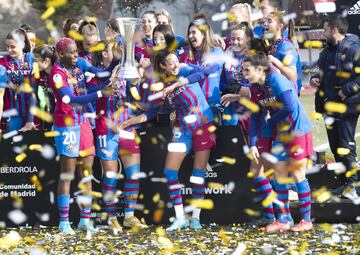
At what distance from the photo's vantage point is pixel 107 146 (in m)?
7.93

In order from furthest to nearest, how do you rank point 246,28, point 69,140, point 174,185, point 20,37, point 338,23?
point 338,23 < point 20,37 < point 174,185 < point 246,28 < point 69,140

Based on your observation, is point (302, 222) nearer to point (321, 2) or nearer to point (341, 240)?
point (341, 240)

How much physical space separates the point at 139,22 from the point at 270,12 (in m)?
1.25

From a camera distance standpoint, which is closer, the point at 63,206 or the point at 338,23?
the point at 63,206

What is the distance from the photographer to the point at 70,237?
7715mm

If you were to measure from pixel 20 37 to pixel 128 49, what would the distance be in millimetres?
1325

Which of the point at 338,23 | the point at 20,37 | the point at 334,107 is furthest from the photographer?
the point at 334,107

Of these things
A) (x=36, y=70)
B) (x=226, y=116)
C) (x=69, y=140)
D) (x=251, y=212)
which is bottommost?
(x=251, y=212)

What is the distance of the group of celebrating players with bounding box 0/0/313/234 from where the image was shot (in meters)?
7.66

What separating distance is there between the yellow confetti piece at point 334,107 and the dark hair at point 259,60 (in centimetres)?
148

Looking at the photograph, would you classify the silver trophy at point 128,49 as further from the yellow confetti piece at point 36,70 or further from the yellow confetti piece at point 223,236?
the yellow confetti piece at point 223,236

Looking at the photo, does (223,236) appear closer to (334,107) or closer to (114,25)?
(334,107)

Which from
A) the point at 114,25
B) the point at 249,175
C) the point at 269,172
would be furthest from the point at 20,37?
the point at 269,172

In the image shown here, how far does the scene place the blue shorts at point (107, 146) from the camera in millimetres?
7938
